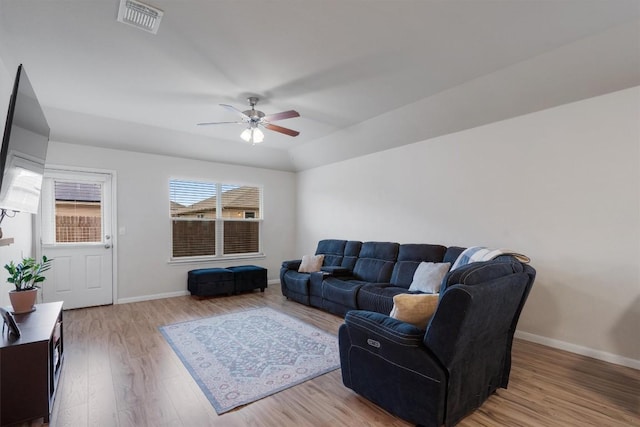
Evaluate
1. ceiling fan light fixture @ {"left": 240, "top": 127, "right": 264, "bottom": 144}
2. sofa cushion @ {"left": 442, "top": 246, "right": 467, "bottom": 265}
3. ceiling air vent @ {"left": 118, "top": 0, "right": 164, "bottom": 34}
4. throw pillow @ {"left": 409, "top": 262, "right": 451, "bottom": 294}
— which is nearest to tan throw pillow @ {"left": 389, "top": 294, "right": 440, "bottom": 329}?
throw pillow @ {"left": 409, "top": 262, "right": 451, "bottom": 294}

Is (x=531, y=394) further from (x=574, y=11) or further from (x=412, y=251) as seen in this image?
(x=574, y=11)

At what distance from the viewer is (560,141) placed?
3309 millimetres

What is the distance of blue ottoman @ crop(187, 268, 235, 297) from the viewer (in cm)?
524

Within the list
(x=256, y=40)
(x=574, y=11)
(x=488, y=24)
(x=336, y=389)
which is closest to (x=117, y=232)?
(x=256, y=40)

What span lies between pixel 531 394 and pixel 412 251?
84.4 inches

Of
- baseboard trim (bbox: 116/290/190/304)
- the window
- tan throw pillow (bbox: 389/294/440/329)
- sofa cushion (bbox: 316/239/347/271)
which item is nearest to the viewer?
tan throw pillow (bbox: 389/294/440/329)

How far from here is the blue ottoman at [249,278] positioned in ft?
18.3

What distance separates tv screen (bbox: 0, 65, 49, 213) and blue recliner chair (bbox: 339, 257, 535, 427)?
246cm

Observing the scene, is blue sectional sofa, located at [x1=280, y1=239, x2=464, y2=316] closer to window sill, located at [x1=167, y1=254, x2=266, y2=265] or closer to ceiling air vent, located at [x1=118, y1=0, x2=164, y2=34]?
window sill, located at [x1=167, y1=254, x2=266, y2=265]

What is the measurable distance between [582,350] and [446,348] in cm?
248

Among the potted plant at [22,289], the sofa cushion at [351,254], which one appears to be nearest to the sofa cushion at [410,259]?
the sofa cushion at [351,254]

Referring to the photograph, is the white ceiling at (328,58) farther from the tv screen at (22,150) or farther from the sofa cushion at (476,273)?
the sofa cushion at (476,273)

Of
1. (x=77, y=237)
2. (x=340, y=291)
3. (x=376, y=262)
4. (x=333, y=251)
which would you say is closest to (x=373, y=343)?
(x=340, y=291)

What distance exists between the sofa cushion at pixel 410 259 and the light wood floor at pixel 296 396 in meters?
1.33
